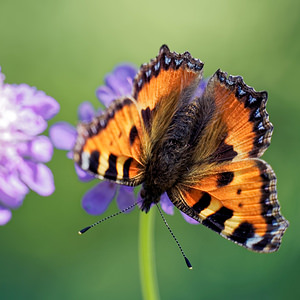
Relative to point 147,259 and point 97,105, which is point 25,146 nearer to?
point 147,259

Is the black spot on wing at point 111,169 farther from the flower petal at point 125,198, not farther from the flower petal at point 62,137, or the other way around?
the flower petal at point 125,198

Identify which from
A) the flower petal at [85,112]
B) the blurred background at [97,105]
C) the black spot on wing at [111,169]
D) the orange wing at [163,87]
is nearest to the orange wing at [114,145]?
the black spot on wing at [111,169]

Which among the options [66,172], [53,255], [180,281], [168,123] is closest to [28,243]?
[53,255]

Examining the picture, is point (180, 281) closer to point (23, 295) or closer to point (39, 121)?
point (23, 295)

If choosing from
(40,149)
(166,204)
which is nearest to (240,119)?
(166,204)

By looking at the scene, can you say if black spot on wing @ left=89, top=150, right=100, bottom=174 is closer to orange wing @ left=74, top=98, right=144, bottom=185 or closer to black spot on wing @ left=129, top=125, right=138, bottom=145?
orange wing @ left=74, top=98, right=144, bottom=185

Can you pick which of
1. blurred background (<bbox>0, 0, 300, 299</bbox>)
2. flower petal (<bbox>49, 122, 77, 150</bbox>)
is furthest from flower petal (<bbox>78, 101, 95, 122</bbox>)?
blurred background (<bbox>0, 0, 300, 299</bbox>)
